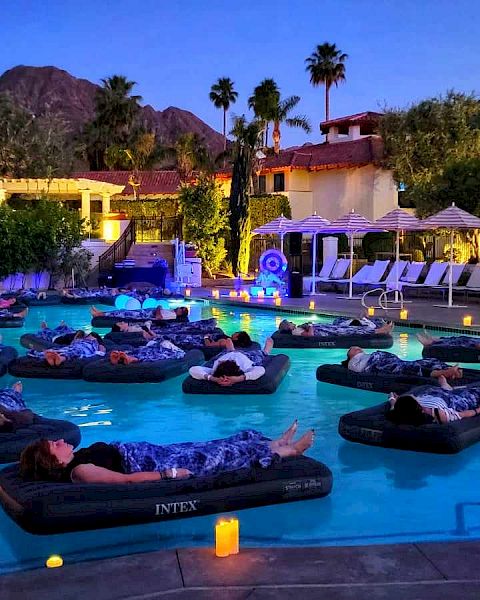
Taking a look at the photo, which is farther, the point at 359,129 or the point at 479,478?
the point at 359,129

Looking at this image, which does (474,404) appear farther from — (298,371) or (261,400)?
(298,371)

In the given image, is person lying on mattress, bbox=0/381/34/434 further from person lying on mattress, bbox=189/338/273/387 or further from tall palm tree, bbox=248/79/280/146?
tall palm tree, bbox=248/79/280/146

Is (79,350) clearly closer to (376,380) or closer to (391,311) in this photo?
(376,380)

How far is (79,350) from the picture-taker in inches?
435

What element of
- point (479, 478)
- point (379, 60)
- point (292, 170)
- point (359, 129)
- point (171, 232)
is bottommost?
point (479, 478)

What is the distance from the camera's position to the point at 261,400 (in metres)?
9.55

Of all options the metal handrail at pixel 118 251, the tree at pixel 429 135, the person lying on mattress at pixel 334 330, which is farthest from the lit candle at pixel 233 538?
the tree at pixel 429 135

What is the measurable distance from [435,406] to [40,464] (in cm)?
369

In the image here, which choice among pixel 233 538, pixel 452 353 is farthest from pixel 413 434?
pixel 452 353

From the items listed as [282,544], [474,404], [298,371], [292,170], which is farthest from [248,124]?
[282,544]

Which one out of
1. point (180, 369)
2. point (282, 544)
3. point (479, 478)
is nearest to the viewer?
point (282, 544)

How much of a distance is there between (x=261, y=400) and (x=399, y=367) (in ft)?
5.72

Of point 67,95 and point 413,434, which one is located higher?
point 67,95

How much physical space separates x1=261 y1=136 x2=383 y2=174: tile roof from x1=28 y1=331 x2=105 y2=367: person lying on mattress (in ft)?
86.3
